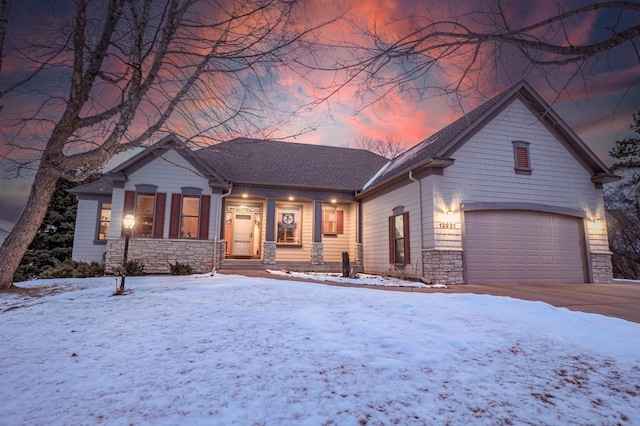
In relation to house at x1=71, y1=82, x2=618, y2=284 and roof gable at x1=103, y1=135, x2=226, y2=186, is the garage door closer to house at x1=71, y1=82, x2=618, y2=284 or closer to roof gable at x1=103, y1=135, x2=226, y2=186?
house at x1=71, y1=82, x2=618, y2=284

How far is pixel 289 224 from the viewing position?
53.2 feet

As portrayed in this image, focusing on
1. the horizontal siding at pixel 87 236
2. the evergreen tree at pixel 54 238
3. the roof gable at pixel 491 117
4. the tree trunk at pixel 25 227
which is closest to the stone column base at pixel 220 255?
the horizontal siding at pixel 87 236

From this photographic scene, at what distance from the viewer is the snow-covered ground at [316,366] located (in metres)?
2.28

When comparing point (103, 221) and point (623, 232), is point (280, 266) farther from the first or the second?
point (623, 232)

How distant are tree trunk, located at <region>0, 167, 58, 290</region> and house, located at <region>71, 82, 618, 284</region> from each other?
2609 mm

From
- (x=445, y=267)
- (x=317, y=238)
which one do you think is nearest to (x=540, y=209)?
(x=445, y=267)

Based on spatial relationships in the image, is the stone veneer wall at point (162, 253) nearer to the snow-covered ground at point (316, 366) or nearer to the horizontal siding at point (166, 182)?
the horizontal siding at point (166, 182)

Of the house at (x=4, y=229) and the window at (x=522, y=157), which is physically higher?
the window at (x=522, y=157)

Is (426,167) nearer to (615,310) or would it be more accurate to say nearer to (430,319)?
(615,310)

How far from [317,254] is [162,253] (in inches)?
250

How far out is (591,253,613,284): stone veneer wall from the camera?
11.7 metres

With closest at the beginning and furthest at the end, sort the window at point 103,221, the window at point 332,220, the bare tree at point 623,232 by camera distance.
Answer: the window at point 103,221, the window at point 332,220, the bare tree at point 623,232

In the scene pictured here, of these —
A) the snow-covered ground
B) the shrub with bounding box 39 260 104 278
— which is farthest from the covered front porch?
the snow-covered ground

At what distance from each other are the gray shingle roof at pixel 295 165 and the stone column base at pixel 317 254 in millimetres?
2711
